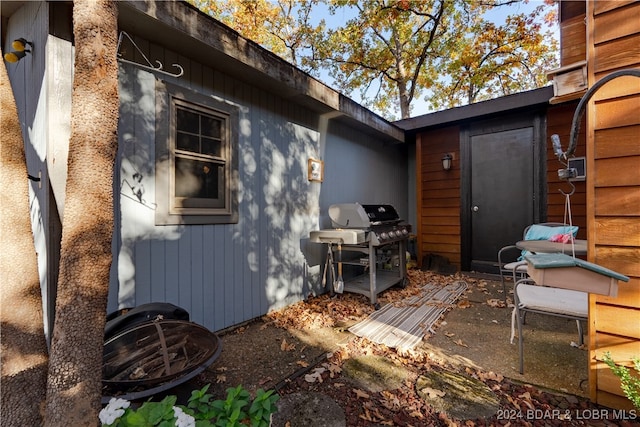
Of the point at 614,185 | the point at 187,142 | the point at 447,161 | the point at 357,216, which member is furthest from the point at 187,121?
the point at 447,161

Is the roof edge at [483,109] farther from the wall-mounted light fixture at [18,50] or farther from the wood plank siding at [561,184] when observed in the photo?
the wall-mounted light fixture at [18,50]

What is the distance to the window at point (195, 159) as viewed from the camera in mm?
2404

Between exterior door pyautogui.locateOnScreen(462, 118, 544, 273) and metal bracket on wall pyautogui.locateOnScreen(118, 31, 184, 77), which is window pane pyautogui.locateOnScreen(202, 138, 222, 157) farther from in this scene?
exterior door pyautogui.locateOnScreen(462, 118, 544, 273)

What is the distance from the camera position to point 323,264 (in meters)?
4.18

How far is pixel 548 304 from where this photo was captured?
208 cm

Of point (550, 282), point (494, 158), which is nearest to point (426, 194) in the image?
point (494, 158)

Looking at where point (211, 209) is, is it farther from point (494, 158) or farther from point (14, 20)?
point (494, 158)

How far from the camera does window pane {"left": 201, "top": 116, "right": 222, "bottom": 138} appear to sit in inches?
109

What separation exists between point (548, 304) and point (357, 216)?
2.11 metres

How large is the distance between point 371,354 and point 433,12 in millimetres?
9818

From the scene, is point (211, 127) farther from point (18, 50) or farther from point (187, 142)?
point (18, 50)

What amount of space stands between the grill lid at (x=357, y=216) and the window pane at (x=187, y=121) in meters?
2.03

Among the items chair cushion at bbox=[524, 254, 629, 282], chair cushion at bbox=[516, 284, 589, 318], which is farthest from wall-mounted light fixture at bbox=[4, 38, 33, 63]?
chair cushion at bbox=[516, 284, 589, 318]

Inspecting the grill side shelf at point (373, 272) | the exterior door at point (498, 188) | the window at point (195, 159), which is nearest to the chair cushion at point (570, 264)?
the grill side shelf at point (373, 272)
